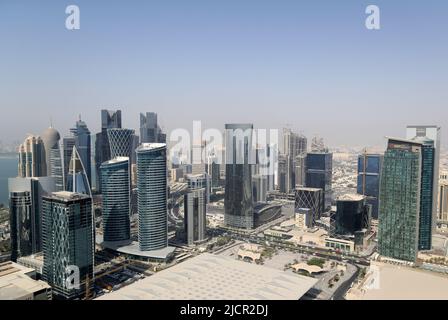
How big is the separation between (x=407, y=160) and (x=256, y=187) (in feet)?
20.4

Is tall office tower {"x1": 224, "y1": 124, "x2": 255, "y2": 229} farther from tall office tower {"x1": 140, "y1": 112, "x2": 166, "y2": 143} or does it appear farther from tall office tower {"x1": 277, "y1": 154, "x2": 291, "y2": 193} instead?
tall office tower {"x1": 277, "y1": 154, "x2": 291, "y2": 193}

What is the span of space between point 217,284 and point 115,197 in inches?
223

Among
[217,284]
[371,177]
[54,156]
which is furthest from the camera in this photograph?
[371,177]

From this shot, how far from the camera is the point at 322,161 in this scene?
1500cm

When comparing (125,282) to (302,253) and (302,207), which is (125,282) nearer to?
(302,253)

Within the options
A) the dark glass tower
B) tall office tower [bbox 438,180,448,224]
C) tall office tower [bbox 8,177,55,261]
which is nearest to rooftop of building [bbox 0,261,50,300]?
tall office tower [bbox 8,177,55,261]

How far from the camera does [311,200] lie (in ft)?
43.8

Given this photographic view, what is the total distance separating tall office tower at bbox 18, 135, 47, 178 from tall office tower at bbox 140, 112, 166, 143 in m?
3.93

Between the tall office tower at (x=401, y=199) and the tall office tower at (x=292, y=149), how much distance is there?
8.56 m

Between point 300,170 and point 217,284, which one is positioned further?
point 300,170

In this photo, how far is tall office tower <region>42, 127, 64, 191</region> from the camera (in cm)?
1299

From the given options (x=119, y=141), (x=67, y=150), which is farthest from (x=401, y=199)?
(x=67, y=150)

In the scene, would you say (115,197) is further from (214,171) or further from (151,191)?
(214,171)
